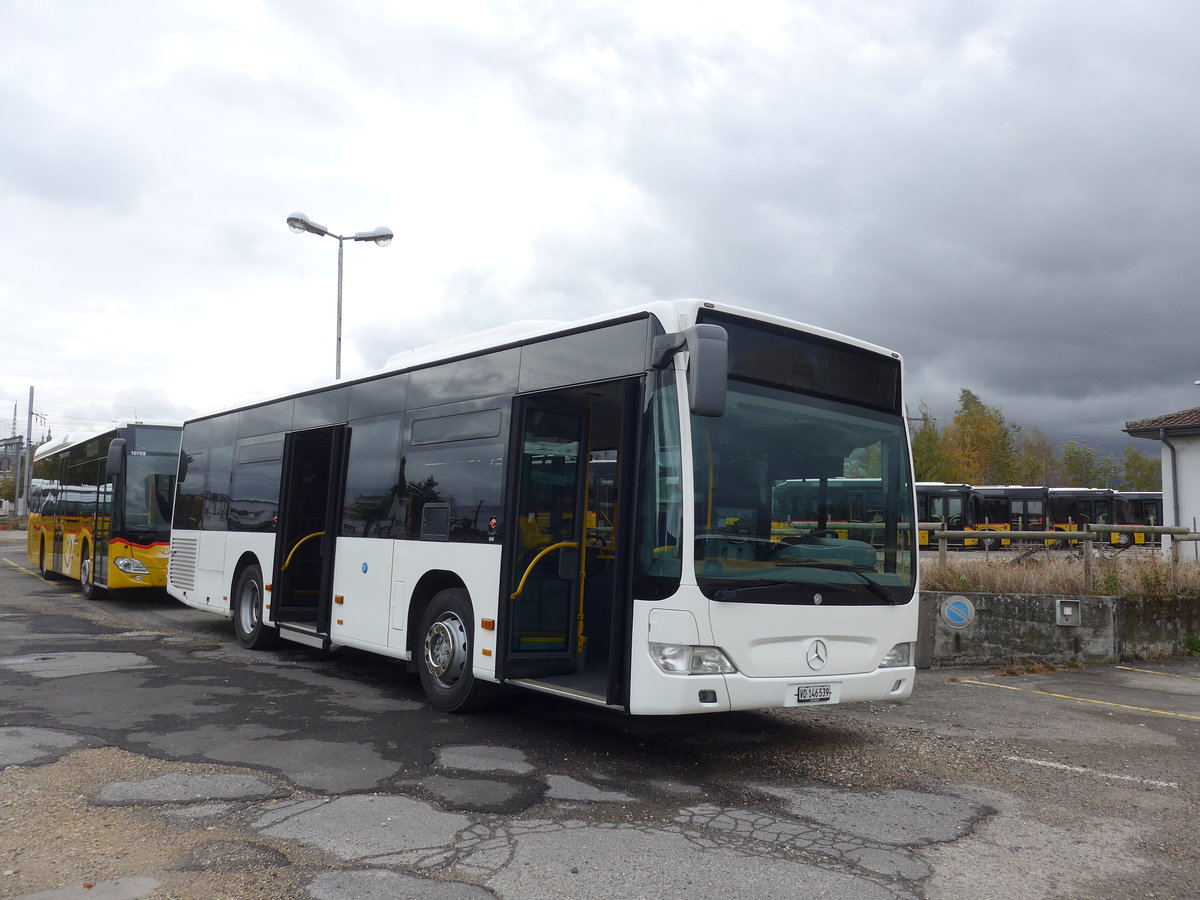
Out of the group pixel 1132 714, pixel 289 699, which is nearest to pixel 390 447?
pixel 289 699

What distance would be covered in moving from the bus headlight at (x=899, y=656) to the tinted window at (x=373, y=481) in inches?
170

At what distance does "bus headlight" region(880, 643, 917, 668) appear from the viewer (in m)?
6.82

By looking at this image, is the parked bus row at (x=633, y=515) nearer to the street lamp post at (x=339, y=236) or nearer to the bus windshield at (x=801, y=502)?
the bus windshield at (x=801, y=502)

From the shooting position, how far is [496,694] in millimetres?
7734

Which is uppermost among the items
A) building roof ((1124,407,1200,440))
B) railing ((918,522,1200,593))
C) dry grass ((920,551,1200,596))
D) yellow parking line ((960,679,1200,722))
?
building roof ((1124,407,1200,440))

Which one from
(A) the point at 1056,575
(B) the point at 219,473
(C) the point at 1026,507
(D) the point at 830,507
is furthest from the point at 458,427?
(C) the point at 1026,507

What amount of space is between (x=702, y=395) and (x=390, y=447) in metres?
4.24

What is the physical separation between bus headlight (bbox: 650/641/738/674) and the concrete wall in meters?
6.42

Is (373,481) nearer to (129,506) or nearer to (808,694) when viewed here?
(808,694)

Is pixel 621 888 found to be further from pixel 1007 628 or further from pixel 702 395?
pixel 1007 628

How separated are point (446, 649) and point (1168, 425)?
83.7 ft

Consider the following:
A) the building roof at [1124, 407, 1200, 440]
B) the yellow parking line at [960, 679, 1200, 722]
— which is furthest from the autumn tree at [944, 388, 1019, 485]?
the yellow parking line at [960, 679, 1200, 722]

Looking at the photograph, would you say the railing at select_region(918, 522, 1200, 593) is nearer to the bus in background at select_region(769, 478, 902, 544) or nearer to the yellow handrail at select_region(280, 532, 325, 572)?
the bus in background at select_region(769, 478, 902, 544)

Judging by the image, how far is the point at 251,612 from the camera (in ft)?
38.3
